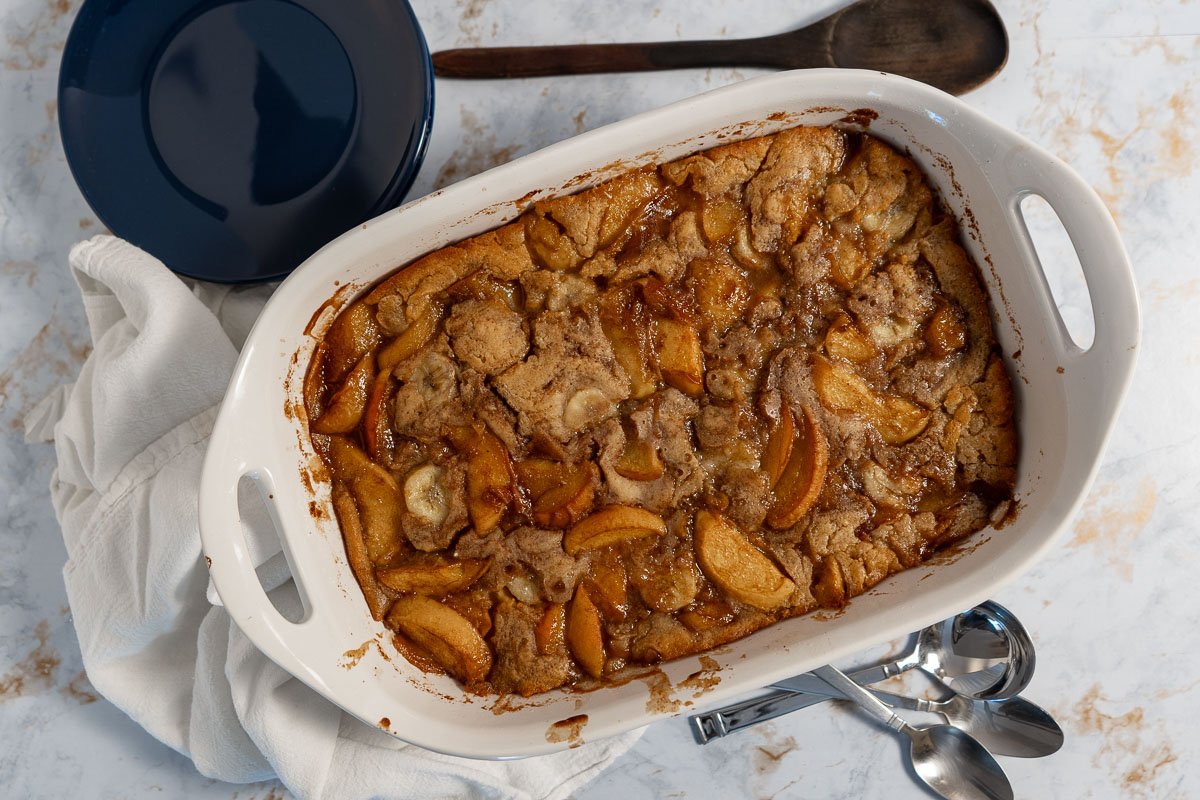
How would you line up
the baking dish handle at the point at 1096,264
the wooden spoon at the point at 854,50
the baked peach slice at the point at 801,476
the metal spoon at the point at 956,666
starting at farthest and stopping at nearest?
1. the metal spoon at the point at 956,666
2. the wooden spoon at the point at 854,50
3. the baked peach slice at the point at 801,476
4. the baking dish handle at the point at 1096,264

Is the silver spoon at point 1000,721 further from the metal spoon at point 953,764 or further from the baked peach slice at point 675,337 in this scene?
the baked peach slice at point 675,337

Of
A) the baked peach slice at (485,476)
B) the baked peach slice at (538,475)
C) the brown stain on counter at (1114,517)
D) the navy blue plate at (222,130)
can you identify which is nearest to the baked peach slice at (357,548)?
the baked peach slice at (485,476)

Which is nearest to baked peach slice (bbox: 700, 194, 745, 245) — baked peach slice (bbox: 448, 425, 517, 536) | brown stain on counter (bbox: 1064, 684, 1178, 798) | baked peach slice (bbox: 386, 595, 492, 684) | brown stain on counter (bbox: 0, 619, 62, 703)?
baked peach slice (bbox: 448, 425, 517, 536)

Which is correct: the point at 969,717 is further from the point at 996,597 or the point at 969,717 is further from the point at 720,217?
the point at 720,217

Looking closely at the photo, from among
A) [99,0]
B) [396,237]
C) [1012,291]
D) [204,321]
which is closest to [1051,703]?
[1012,291]

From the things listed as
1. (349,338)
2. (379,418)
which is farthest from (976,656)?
(349,338)

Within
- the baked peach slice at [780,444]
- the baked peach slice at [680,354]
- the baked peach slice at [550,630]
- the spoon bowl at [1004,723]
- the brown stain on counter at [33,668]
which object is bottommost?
the spoon bowl at [1004,723]
